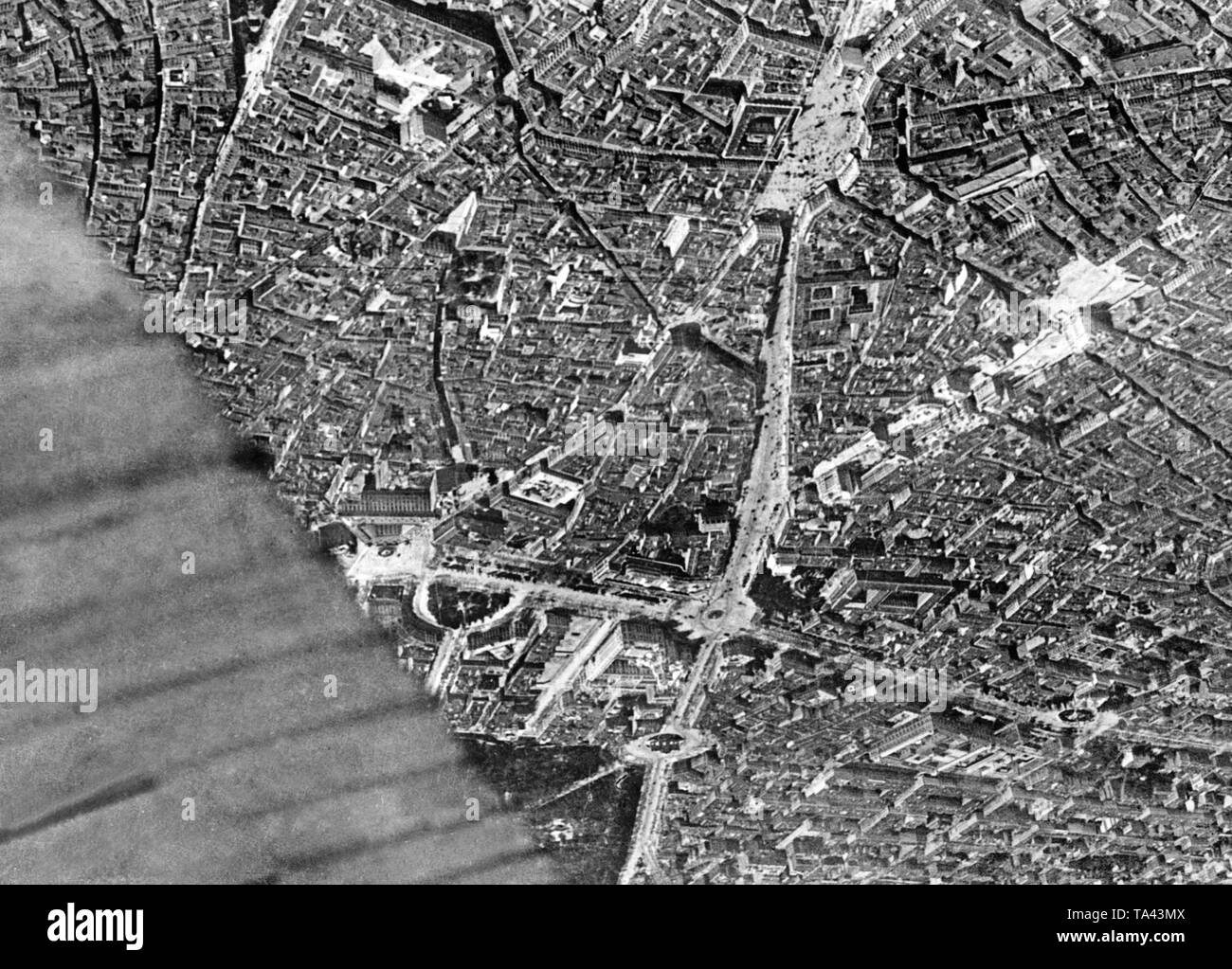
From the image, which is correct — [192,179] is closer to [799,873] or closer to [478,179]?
[478,179]

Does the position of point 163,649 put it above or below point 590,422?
below

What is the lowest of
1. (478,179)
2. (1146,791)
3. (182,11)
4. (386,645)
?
(1146,791)

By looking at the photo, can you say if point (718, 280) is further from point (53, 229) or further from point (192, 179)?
point (53, 229)

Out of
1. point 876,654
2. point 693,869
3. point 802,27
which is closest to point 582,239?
point 802,27

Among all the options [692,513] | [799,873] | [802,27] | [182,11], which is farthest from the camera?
[799,873]

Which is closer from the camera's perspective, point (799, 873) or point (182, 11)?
point (182, 11)

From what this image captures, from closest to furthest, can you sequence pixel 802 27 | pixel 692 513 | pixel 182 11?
pixel 182 11 < pixel 802 27 < pixel 692 513
